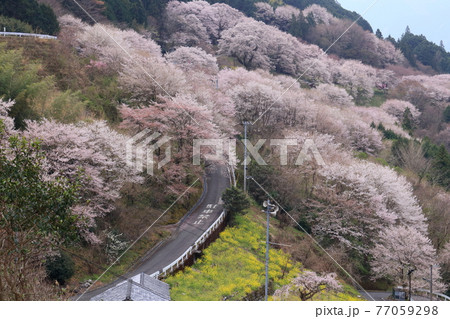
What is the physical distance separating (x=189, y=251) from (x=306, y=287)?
456 cm

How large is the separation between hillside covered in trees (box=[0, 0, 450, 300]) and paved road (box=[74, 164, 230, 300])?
0.59 m

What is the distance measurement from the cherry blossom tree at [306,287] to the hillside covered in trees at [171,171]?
0.08 meters

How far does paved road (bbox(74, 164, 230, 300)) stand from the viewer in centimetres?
1508

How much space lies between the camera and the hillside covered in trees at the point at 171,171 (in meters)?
8.40

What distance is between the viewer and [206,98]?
26.8m

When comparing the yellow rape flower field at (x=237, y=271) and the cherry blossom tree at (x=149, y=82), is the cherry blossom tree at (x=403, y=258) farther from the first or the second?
the cherry blossom tree at (x=149, y=82)

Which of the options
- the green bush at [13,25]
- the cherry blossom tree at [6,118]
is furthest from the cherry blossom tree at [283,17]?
the cherry blossom tree at [6,118]

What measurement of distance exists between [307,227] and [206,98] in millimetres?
10364

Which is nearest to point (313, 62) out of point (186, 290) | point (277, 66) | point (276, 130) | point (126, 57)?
point (277, 66)

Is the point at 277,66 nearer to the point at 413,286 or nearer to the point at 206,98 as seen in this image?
the point at 206,98

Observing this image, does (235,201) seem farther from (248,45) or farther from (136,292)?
(248,45)

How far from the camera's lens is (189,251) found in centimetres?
1616

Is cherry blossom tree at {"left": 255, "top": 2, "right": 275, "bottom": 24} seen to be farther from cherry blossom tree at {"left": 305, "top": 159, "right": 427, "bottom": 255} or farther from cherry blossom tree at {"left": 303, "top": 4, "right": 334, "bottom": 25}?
cherry blossom tree at {"left": 305, "top": 159, "right": 427, "bottom": 255}

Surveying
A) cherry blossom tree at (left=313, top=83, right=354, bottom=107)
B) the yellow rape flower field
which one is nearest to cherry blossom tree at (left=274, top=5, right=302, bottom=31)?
cherry blossom tree at (left=313, top=83, right=354, bottom=107)
